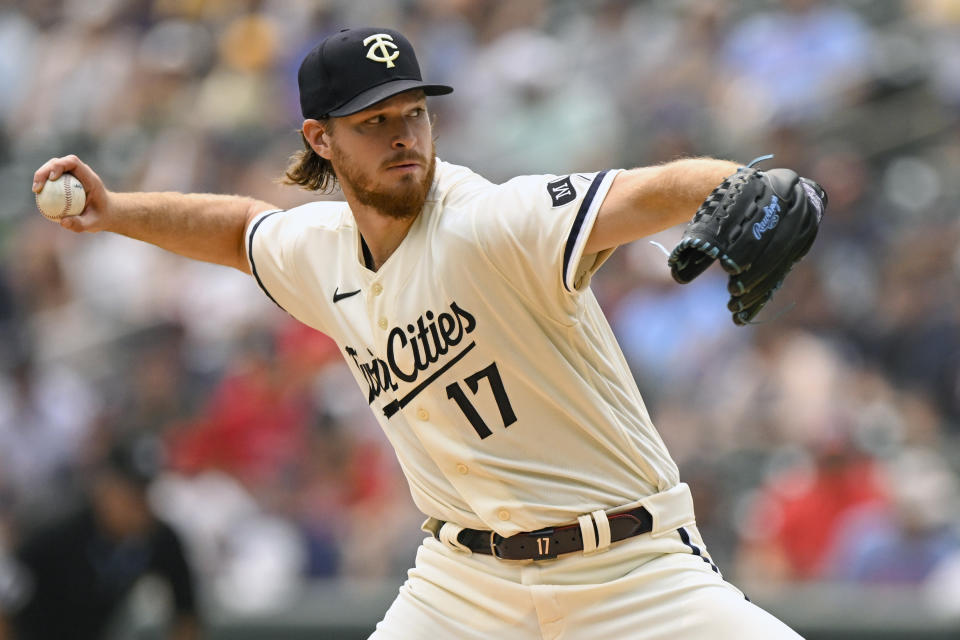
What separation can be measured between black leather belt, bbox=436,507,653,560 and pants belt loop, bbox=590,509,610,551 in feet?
0.03

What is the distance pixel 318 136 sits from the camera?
391 cm

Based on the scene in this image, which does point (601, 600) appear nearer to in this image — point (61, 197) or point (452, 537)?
point (452, 537)

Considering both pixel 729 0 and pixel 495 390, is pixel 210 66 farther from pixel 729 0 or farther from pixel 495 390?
pixel 495 390

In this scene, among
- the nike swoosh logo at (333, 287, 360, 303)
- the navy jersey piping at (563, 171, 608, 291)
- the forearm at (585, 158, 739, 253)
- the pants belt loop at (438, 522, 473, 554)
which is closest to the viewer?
the forearm at (585, 158, 739, 253)

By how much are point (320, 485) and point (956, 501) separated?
134 inches

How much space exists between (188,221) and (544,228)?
4.51 feet

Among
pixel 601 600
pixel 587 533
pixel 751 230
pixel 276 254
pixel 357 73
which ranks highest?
pixel 357 73

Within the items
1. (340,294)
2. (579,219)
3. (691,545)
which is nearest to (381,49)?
(340,294)

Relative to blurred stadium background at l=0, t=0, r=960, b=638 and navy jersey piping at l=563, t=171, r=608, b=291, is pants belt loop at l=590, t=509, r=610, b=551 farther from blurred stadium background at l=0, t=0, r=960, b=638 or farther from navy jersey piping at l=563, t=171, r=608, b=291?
blurred stadium background at l=0, t=0, r=960, b=638

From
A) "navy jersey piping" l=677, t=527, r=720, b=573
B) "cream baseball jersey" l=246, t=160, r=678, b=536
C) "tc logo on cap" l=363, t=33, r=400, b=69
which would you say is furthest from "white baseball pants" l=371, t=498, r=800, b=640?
"tc logo on cap" l=363, t=33, r=400, b=69

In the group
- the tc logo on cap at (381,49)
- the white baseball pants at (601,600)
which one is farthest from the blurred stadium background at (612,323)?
the tc logo on cap at (381,49)

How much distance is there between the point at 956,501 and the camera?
6.80 m

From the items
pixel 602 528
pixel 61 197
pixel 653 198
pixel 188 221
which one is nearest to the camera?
pixel 653 198

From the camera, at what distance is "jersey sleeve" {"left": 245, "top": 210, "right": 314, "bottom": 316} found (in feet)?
13.3
